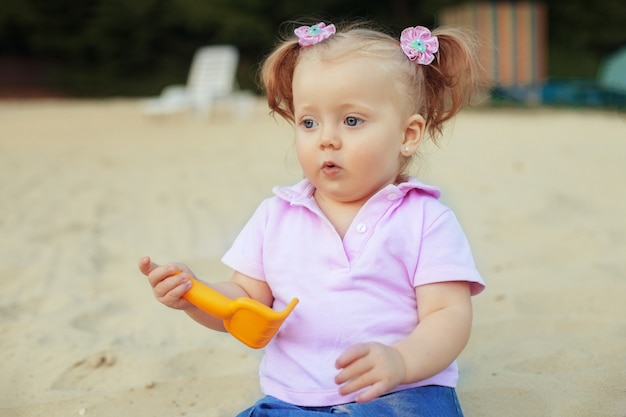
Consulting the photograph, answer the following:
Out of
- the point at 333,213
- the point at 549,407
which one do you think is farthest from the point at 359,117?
the point at 549,407

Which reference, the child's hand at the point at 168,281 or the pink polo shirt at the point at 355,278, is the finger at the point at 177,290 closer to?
the child's hand at the point at 168,281

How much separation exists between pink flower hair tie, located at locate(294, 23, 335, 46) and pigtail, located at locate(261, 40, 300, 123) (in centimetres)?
5

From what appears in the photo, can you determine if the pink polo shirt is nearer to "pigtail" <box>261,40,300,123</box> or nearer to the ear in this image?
the ear

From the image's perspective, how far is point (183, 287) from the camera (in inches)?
59.6

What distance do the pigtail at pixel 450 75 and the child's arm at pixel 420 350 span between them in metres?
0.44

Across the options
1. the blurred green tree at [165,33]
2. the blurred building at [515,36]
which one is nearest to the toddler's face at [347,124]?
the blurred building at [515,36]

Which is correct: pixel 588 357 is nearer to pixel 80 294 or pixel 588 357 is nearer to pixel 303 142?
pixel 303 142

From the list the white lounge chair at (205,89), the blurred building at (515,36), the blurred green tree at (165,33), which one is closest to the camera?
the white lounge chair at (205,89)

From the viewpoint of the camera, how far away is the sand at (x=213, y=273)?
1934 mm

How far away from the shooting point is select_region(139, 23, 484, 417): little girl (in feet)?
4.92

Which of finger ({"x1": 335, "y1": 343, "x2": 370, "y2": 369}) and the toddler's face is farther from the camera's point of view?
the toddler's face

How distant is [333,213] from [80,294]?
4.76ft

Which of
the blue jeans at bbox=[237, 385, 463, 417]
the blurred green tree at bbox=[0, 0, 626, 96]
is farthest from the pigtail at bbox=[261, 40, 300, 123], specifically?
the blurred green tree at bbox=[0, 0, 626, 96]

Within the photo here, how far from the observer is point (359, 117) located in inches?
60.9
